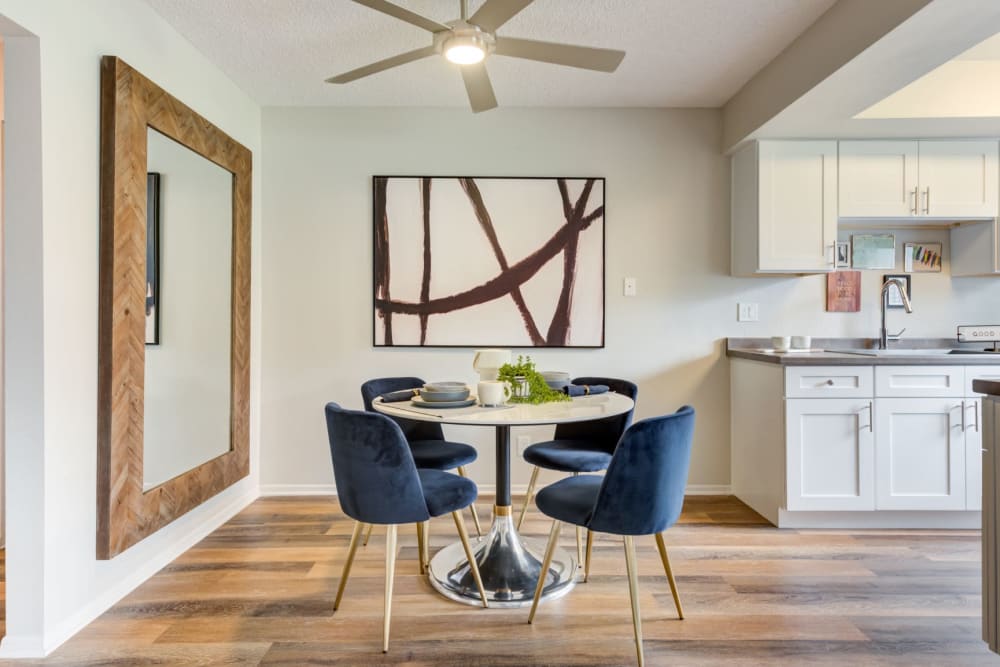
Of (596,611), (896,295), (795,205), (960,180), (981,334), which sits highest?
(960,180)

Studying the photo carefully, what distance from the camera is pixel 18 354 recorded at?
1.84 metres

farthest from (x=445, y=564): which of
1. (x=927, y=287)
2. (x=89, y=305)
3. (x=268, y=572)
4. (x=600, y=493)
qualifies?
(x=927, y=287)

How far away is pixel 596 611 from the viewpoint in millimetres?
2117

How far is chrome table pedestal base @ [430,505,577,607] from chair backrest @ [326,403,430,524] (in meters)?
0.51

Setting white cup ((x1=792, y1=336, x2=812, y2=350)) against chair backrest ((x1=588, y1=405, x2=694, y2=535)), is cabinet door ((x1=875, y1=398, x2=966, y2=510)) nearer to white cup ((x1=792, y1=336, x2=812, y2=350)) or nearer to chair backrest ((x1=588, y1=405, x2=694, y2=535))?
white cup ((x1=792, y1=336, x2=812, y2=350))

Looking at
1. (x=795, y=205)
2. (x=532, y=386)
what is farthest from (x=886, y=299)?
(x=532, y=386)

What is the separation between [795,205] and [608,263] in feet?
3.44

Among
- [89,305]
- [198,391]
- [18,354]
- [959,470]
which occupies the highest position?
[89,305]

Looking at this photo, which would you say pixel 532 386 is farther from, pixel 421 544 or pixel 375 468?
pixel 421 544

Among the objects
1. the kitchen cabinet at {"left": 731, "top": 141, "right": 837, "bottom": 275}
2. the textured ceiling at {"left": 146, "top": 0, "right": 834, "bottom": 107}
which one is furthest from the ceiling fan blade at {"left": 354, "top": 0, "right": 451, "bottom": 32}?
the kitchen cabinet at {"left": 731, "top": 141, "right": 837, "bottom": 275}

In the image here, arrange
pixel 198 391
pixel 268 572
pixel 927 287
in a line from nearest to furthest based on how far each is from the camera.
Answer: pixel 268 572 → pixel 198 391 → pixel 927 287

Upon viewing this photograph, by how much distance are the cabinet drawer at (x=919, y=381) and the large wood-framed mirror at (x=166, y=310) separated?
3.29 m

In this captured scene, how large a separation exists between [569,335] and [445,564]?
1.56 m

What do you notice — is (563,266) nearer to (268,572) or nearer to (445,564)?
(445,564)
